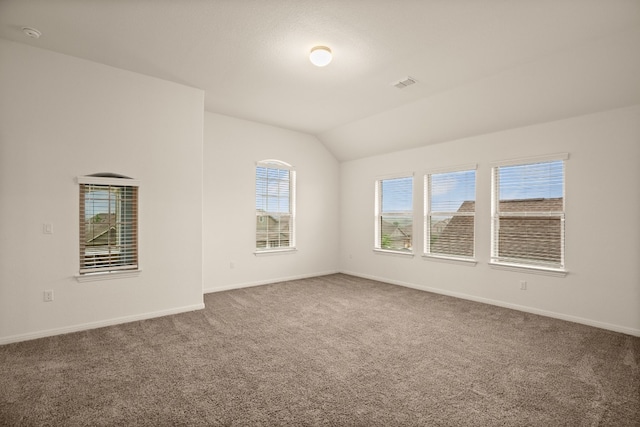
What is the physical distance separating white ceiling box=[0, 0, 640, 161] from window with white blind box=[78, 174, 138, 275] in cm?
147

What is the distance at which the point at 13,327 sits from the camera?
10.6 feet

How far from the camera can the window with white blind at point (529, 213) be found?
4.18m

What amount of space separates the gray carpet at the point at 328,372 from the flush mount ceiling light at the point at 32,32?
3117 millimetres

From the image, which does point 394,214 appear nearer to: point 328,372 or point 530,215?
point 530,215

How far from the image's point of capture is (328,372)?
2646mm

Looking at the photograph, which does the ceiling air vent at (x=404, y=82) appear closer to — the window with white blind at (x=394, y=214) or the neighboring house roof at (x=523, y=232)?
the window with white blind at (x=394, y=214)

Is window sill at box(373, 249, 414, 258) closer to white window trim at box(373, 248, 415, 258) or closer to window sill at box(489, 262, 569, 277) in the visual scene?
white window trim at box(373, 248, 415, 258)

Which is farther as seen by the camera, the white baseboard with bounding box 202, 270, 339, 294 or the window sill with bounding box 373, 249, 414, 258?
the window sill with bounding box 373, 249, 414, 258

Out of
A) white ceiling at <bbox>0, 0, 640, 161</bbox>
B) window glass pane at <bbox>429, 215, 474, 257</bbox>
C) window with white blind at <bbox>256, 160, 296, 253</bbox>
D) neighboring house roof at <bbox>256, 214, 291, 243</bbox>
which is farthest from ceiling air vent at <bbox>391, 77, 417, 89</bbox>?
neighboring house roof at <bbox>256, 214, 291, 243</bbox>

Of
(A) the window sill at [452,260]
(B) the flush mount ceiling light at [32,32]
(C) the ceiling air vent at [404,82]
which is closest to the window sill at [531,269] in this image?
(A) the window sill at [452,260]

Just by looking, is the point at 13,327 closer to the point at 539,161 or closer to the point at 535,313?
the point at 535,313

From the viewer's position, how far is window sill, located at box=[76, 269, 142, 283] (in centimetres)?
360

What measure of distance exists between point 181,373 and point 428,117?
185 inches

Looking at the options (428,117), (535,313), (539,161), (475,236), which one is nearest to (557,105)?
(539,161)
